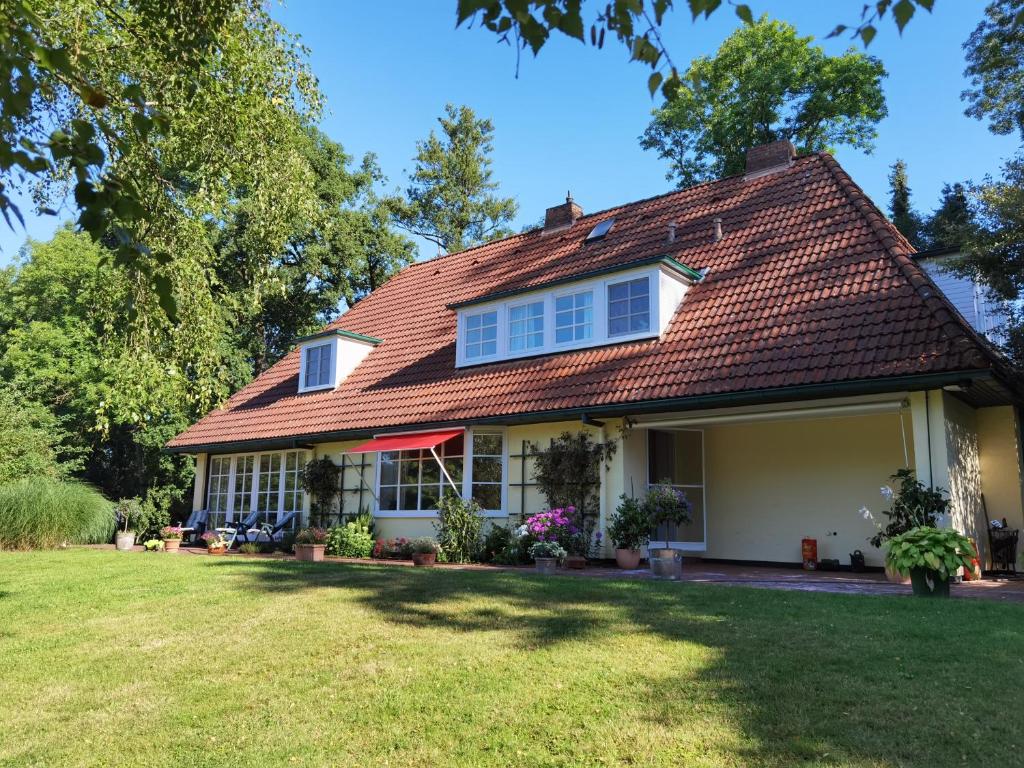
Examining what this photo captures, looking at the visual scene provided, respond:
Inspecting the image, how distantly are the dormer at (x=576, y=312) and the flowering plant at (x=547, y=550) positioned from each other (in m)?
3.91

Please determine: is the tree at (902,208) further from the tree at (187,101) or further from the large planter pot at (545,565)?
the tree at (187,101)

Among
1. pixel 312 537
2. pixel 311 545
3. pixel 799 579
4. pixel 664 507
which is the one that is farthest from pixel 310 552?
pixel 799 579

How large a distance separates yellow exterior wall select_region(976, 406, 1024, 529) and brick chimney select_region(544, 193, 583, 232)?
30.5 feet

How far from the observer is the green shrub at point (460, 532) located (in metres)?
13.2

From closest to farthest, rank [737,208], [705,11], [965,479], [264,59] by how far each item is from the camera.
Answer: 1. [705,11]
2. [264,59]
3. [965,479]
4. [737,208]

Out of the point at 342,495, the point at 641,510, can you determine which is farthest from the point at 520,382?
the point at 342,495

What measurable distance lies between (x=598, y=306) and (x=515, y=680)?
30.4 ft

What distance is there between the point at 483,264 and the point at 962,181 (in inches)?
412

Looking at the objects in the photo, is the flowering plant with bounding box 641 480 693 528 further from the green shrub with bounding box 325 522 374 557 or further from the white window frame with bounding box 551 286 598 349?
the green shrub with bounding box 325 522 374 557

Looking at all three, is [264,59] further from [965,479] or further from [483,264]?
[965,479]

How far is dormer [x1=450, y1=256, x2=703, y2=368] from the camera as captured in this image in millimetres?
13023

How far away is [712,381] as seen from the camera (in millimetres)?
11258

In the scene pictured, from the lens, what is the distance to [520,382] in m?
14.0

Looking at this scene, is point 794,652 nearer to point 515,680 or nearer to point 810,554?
point 515,680
